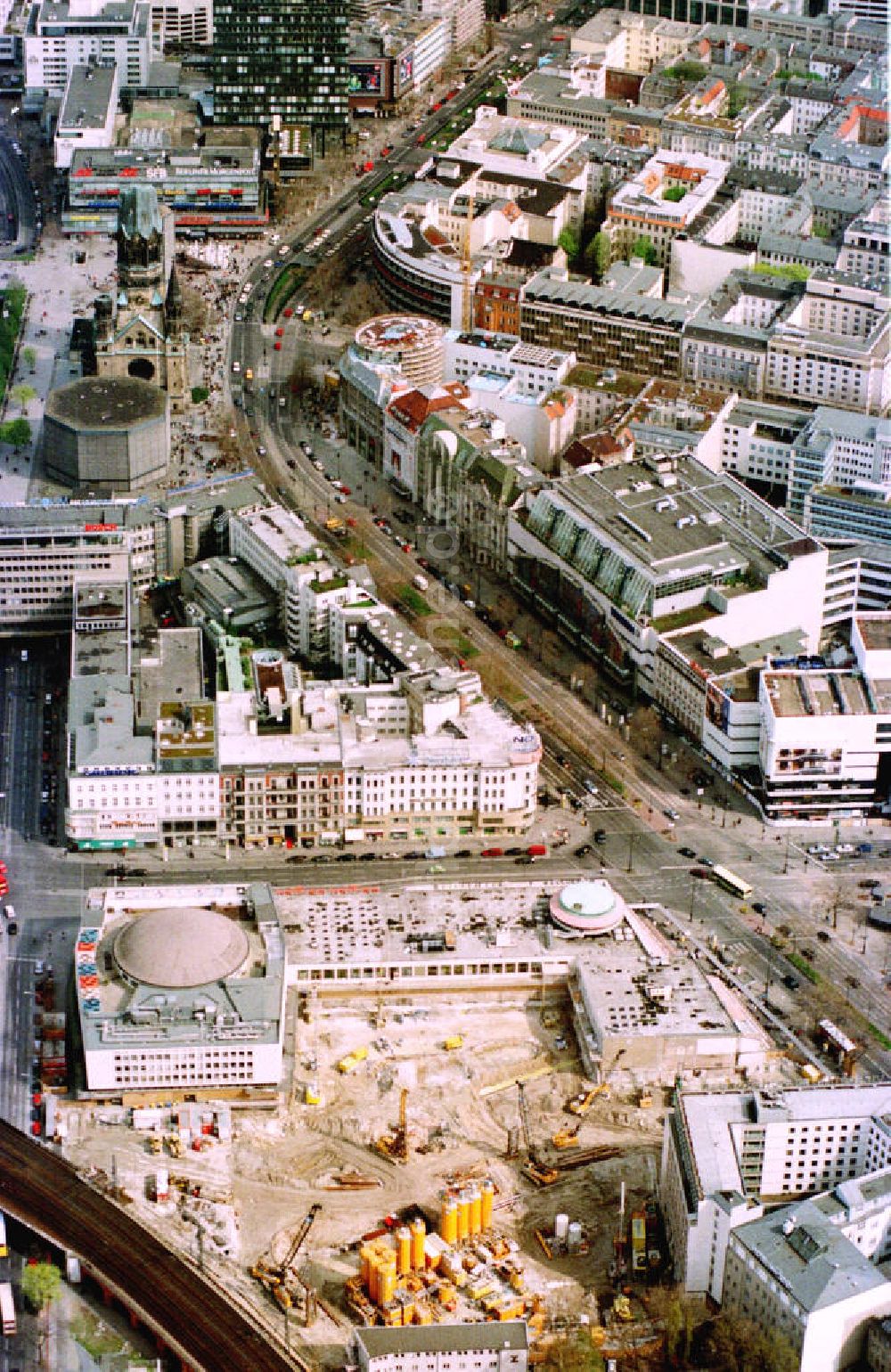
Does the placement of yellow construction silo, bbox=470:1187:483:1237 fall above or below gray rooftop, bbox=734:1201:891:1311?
below

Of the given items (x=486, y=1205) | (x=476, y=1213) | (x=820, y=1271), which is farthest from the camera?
(x=486, y=1205)

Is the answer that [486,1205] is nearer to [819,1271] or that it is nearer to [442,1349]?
[442,1349]

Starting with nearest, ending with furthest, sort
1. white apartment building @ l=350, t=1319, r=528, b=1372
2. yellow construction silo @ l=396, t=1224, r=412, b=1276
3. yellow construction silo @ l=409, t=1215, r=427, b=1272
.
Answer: white apartment building @ l=350, t=1319, r=528, b=1372
yellow construction silo @ l=396, t=1224, r=412, b=1276
yellow construction silo @ l=409, t=1215, r=427, b=1272

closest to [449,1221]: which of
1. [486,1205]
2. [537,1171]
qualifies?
[486,1205]

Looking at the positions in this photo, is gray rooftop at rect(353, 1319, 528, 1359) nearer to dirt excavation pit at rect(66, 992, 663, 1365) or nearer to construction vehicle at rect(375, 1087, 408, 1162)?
dirt excavation pit at rect(66, 992, 663, 1365)

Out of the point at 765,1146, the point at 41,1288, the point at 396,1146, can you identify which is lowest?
the point at 396,1146

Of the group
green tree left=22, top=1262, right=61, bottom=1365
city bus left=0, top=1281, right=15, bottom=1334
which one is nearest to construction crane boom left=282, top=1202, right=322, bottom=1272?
green tree left=22, top=1262, right=61, bottom=1365

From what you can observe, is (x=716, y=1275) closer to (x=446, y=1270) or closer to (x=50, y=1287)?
(x=446, y=1270)

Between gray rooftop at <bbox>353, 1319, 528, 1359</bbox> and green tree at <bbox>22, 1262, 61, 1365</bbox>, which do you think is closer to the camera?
gray rooftop at <bbox>353, 1319, 528, 1359</bbox>
